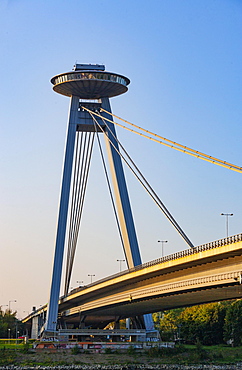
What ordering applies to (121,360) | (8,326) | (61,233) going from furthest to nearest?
(8,326), (61,233), (121,360)

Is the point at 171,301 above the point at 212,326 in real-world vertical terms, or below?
above

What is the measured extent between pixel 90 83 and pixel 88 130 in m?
4.88

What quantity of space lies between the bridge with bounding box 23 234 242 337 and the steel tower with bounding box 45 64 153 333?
3.78 metres

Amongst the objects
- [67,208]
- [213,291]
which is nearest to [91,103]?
[67,208]

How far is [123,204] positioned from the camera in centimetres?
6319

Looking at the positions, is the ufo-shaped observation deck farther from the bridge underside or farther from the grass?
the grass

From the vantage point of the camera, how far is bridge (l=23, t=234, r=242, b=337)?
121ft

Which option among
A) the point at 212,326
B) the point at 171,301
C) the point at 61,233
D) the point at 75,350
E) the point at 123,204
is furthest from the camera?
the point at 212,326

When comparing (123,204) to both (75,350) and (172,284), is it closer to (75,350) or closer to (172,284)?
(75,350)

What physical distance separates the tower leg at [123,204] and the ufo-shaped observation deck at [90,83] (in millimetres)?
4749

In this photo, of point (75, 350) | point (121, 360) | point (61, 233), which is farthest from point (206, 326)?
point (61, 233)

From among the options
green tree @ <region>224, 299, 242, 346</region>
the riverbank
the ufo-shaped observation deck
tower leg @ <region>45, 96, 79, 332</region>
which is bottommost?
the riverbank

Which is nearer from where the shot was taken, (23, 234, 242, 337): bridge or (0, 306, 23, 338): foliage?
(23, 234, 242, 337): bridge

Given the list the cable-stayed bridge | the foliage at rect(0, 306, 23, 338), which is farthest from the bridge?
the foliage at rect(0, 306, 23, 338)
